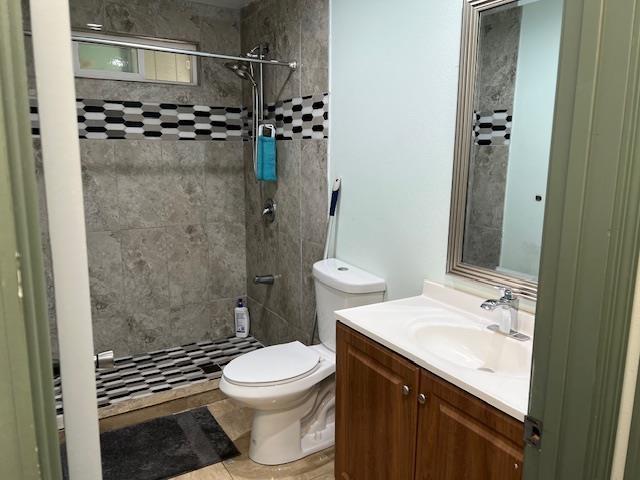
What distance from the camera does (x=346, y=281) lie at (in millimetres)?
2158

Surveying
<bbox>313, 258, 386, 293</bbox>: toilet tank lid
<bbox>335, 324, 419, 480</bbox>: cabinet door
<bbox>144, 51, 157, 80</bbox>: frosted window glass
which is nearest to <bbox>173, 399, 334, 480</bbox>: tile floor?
<bbox>335, 324, 419, 480</bbox>: cabinet door

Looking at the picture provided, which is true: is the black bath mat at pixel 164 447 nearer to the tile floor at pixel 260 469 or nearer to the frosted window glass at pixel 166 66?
the tile floor at pixel 260 469

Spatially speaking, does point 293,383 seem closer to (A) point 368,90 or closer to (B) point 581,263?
(A) point 368,90

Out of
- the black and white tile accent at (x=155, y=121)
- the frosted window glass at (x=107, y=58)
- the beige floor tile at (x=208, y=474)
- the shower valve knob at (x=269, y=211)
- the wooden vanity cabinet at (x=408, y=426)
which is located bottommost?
the beige floor tile at (x=208, y=474)

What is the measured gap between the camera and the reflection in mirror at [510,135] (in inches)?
60.7

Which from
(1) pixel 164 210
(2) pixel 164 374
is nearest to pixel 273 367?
(2) pixel 164 374

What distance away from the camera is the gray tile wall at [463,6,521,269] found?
1.62m

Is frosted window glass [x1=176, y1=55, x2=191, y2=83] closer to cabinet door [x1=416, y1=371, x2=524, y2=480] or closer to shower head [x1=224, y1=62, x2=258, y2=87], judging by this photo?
shower head [x1=224, y1=62, x2=258, y2=87]

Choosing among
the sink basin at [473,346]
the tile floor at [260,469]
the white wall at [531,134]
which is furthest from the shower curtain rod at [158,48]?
the tile floor at [260,469]

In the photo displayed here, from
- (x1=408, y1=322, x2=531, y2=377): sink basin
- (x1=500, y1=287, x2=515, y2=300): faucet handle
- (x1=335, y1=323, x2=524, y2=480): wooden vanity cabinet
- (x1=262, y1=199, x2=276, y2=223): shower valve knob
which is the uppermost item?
(x1=262, y1=199, x2=276, y2=223): shower valve knob

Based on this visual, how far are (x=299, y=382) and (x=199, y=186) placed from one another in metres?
1.75

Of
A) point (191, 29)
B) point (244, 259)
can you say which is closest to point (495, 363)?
point (244, 259)

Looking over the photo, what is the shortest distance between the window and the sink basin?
241cm

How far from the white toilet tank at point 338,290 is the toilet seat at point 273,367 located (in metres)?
0.16
